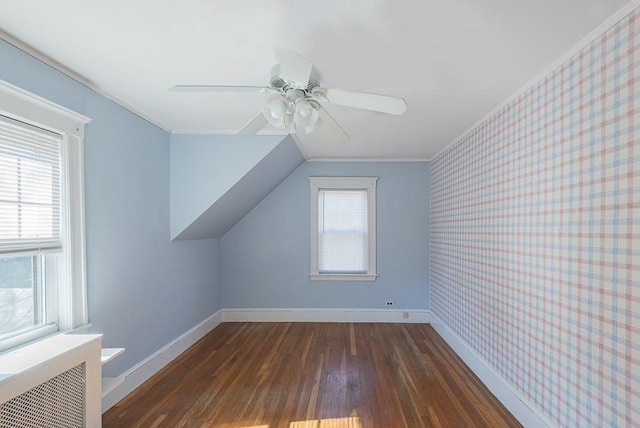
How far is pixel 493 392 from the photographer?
8.31 ft

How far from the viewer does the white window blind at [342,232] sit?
4461mm

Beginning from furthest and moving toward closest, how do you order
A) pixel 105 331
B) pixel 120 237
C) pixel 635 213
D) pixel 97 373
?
pixel 120 237
pixel 105 331
pixel 97 373
pixel 635 213

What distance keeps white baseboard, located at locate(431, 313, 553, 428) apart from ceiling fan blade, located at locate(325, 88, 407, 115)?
2123mm

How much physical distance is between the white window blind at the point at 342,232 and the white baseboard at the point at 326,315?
61cm

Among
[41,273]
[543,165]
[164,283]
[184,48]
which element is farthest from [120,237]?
[543,165]

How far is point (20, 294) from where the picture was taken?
174cm

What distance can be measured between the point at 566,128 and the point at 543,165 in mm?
271

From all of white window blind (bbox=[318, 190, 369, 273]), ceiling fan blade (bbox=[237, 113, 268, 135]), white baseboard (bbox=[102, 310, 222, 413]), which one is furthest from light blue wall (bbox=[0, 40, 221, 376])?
white window blind (bbox=[318, 190, 369, 273])

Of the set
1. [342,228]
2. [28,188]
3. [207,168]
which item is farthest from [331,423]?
[342,228]

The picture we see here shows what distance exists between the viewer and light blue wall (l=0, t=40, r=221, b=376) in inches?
78.0

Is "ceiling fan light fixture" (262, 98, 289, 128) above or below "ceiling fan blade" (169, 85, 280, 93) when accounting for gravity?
below

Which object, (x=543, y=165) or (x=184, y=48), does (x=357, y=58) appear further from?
(x=543, y=165)

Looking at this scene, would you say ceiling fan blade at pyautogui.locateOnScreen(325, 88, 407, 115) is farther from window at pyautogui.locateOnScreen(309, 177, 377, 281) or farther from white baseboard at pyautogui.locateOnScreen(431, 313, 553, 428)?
window at pyautogui.locateOnScreen(309, 177, 377, 281)

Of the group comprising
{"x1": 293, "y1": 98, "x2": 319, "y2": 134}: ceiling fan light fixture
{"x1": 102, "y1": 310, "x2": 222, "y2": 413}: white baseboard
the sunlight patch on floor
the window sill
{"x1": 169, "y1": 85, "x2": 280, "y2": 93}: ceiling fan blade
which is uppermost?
{"x1": 169, "y1": 85, "x2": 280, "y2": 93}: ceiling fan blade
